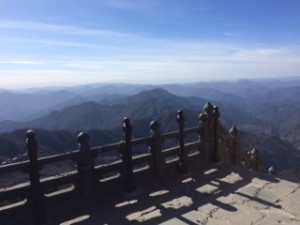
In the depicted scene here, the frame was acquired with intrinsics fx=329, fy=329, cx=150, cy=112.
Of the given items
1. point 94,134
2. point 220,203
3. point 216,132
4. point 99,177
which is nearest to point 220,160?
point 216,132

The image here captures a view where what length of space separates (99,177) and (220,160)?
5.17 m

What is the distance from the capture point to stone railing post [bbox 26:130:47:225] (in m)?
7.14

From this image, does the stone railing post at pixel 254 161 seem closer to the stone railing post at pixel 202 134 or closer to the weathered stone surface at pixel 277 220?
the stone railing post at pixel 202 134

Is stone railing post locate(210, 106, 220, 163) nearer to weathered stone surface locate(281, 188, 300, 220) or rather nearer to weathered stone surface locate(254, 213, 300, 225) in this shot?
weathered stone surface locate(281, 188, 300, 220)

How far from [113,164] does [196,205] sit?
2421 mm

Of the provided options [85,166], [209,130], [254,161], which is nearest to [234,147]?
[209,130]

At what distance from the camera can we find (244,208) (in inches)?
302

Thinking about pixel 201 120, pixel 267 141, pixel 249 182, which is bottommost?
pixel 267 141

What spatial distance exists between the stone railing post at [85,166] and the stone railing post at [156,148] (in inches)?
87.4

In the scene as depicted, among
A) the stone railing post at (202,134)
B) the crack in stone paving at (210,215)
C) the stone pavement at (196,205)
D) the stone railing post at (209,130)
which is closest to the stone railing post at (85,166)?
the stone pavement at (196,205)

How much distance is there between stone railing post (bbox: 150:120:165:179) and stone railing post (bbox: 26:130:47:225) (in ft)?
11.9

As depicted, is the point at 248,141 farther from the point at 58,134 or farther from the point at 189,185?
the point at 189,185

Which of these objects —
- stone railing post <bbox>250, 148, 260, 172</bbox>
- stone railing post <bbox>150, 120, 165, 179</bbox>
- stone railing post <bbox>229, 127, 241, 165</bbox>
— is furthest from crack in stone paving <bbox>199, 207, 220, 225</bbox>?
stone railing post <bbox>250, 148, 260, 172</bbox>

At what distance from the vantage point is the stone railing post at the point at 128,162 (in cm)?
891
